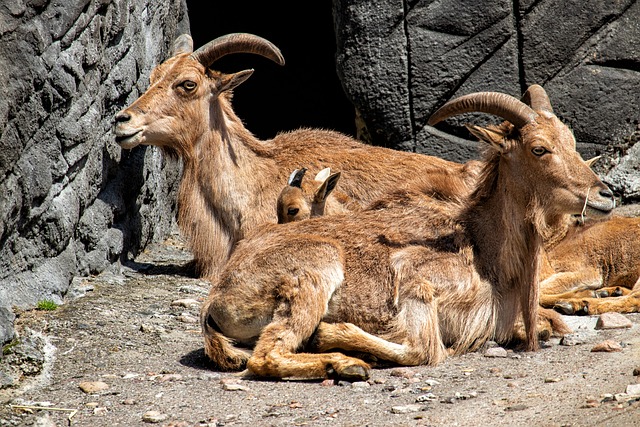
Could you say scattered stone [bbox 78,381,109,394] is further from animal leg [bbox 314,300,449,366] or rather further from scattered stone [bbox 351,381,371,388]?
scattered stone [bbox 351,381,371,388]

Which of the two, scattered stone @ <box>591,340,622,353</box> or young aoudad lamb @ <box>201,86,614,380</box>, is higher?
young aoudad lamb @ <box>201,86,614,380</box>

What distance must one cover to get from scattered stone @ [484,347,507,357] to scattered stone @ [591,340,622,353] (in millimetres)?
580

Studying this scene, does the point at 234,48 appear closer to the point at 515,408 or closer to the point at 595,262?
the point at 595,262

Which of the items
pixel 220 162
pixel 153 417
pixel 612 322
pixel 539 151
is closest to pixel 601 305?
pixel 612 322

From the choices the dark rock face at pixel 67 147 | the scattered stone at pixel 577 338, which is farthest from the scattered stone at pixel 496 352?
the dark rock face at pixel 67 147

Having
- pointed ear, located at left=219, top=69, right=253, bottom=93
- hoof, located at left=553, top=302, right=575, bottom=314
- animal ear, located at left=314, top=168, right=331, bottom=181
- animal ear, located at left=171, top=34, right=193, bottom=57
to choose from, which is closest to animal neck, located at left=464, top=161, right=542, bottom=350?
hoof, located at left=553, top=302, right=575, bottom=314

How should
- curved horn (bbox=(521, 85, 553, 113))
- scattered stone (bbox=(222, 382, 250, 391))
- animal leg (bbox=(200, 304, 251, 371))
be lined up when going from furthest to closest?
1. curved horn (bbox=(521, 85, 553, 113))
2. animal leg (bbox=(200, 304, 251, 371))
3. scattered stone (bbox=(222, 382, 250, 391))

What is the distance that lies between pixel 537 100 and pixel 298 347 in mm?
2498

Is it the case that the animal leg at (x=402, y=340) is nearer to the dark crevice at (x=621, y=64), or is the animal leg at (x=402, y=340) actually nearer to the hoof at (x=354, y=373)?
the hoof at (x=354, y=373)

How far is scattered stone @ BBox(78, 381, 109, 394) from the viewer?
229 inches

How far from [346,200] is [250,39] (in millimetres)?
1840

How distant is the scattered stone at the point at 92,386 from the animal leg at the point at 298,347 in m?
0.89

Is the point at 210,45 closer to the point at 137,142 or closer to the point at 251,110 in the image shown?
the point at 137,142

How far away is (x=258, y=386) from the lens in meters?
5.89
